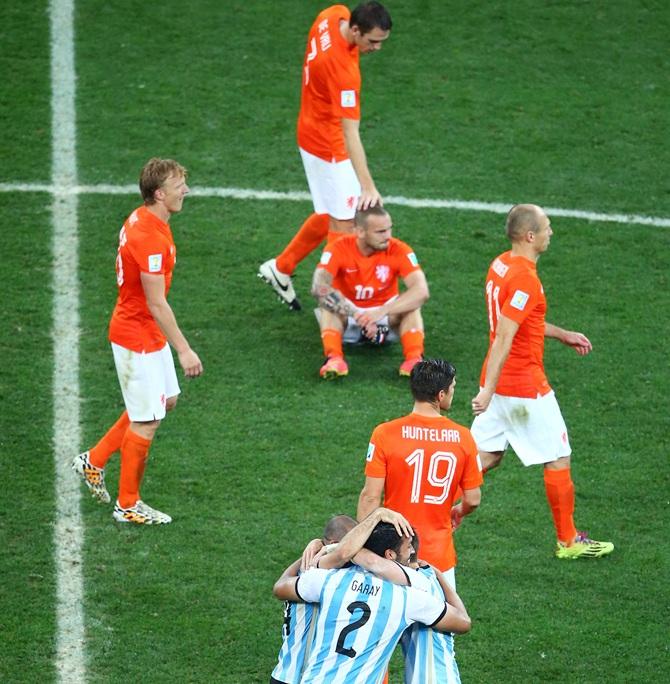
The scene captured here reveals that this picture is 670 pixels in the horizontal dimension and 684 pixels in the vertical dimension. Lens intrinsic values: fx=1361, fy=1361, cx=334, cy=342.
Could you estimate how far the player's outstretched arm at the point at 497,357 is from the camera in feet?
23.9

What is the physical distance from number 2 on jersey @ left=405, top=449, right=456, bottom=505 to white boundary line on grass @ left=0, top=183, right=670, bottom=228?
572 centimetres

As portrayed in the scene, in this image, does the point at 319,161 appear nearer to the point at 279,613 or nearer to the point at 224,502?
the point at 224,502

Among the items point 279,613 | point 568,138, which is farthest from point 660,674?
point 568,138

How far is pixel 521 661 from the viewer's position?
6.89 m

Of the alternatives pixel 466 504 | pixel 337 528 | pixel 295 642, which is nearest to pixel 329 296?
pixel 466 504

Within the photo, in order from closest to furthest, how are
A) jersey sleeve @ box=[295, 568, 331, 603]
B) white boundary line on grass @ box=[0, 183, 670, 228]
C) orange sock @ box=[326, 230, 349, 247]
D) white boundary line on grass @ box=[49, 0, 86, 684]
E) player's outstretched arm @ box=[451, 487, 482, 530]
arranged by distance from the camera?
jersey sleeve @ box=[295, 568, 331, 603]
player's outstretched arm @ box=[451, 487, 482, 530]
white boundary line on grass @ box=[49, 0, 86, 684]
orange sock @ box=[326, 230, 349, 247]
white boundary line on grass @ box=[0, 183, 670, 228]

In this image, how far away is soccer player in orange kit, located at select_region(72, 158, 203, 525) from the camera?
7.41m

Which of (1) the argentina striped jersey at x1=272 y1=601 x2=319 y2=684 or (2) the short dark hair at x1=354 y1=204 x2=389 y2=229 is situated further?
(2) the short dark hair at x1=354 y1=204 x2=389 y2=229

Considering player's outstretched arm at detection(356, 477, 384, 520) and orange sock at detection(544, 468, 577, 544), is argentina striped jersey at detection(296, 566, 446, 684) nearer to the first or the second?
player's outstretched arm at detection(356, 477, 384, 520)

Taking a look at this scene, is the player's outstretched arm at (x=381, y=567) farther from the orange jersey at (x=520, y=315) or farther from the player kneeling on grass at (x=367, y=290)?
the player kneeling on grass at (x=367, y=290)

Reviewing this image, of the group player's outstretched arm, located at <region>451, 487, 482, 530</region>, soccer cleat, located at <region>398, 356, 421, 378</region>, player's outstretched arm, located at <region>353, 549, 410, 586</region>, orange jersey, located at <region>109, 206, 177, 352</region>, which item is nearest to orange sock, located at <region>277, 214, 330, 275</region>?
soccer cleat, located at <region>398, 356, 421, 378</region>

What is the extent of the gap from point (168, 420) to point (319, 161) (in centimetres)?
241

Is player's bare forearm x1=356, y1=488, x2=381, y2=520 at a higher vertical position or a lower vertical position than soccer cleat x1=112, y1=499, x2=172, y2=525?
higher

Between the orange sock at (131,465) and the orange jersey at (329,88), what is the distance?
308 centimetres
